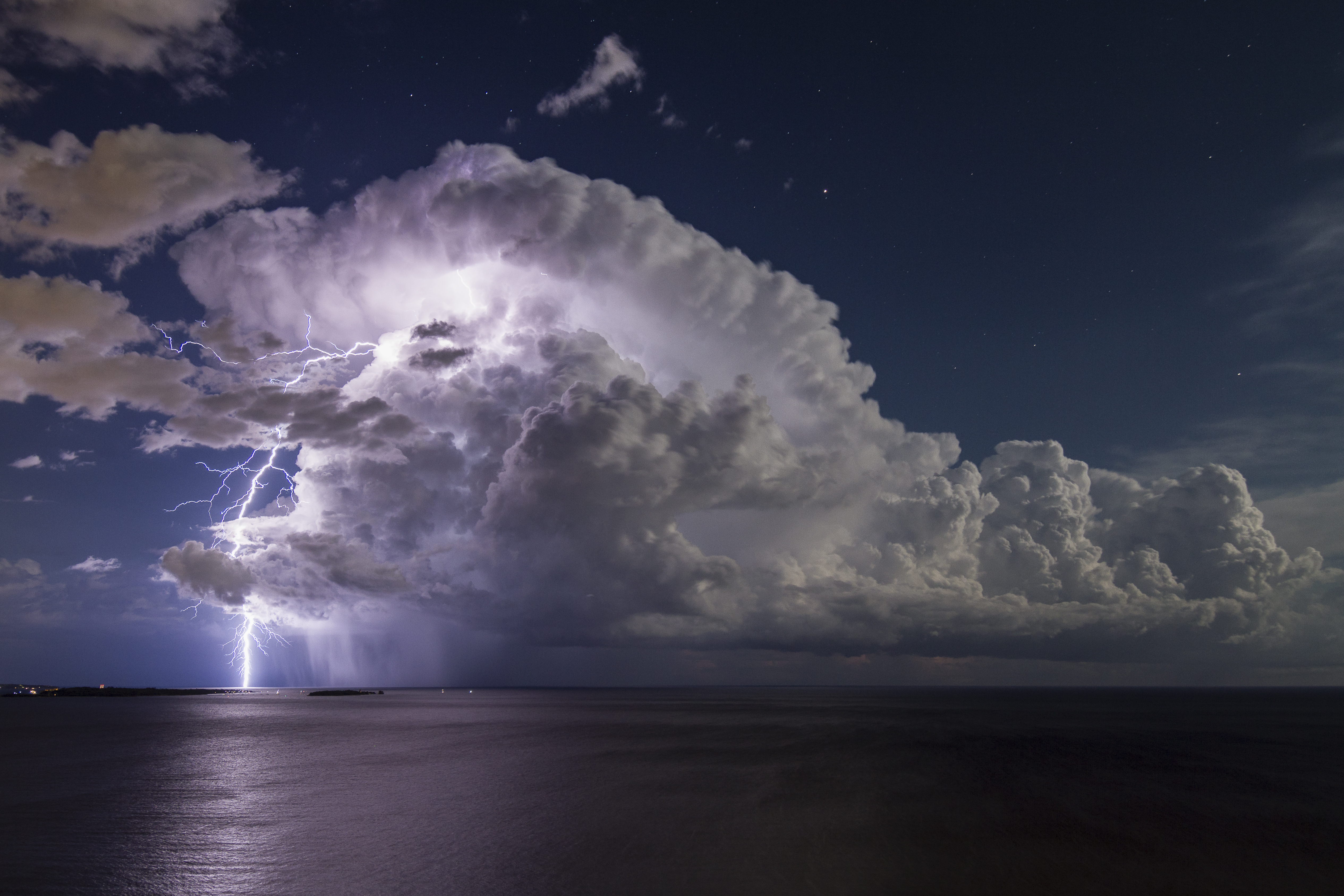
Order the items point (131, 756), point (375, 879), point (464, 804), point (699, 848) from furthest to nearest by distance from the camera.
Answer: point (131, 756) < point (464, 804) < point (699, 848) < point (375, 879)

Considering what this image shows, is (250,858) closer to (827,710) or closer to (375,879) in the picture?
(375,879)

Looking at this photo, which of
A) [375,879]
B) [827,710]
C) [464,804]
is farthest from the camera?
[827,710]

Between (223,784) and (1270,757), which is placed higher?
(223,784)

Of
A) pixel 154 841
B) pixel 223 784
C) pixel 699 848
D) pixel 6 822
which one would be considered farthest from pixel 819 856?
pixel 223 784

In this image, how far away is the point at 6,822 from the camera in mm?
39188

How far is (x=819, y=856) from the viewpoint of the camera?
32.8 m

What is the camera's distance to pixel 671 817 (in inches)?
1615

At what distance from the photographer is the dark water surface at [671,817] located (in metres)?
29.7

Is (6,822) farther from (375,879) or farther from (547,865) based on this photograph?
(547,865)

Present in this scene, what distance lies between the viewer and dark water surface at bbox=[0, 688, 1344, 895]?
2969 centimetres

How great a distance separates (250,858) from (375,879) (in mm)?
7782

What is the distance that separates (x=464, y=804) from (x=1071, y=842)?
33.8 metres

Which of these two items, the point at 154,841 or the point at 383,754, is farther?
the point at 383,754

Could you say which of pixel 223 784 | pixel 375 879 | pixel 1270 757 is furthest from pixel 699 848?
pixel 1270 757
